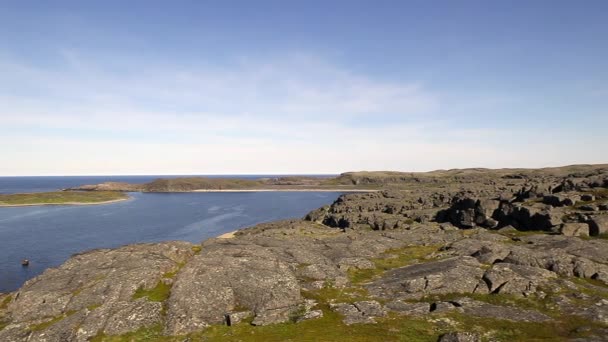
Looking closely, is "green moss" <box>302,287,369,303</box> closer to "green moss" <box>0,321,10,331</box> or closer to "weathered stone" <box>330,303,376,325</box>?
"weathered stone" <box>330,303,376,325</box>

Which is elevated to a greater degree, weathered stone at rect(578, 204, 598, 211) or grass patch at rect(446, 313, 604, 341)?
weathered stone at rect(578, 204, 598, 211)

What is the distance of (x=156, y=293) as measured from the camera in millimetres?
37438

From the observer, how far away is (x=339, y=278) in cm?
4281

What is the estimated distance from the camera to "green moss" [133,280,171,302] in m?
36.4

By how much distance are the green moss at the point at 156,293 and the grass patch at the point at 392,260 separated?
2043 cm

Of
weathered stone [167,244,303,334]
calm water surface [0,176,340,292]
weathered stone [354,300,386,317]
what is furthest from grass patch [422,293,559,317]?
calm water surface [0,176,340,292]

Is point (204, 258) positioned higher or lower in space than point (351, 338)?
higher

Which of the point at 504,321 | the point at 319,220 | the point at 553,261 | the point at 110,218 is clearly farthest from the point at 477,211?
the point at 110,218

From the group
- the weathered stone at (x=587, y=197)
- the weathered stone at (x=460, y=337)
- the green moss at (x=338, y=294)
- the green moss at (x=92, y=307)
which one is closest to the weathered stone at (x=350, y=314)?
the green moss at (x=338, y=294)

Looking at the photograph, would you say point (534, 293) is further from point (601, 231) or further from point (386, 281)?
point (601, 231)

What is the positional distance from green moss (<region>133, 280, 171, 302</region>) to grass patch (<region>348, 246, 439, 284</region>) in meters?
20.4

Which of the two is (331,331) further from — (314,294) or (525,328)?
(525,328)

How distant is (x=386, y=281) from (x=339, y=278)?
5.25 meters

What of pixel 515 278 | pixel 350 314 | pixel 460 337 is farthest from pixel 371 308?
pixel 515 278
